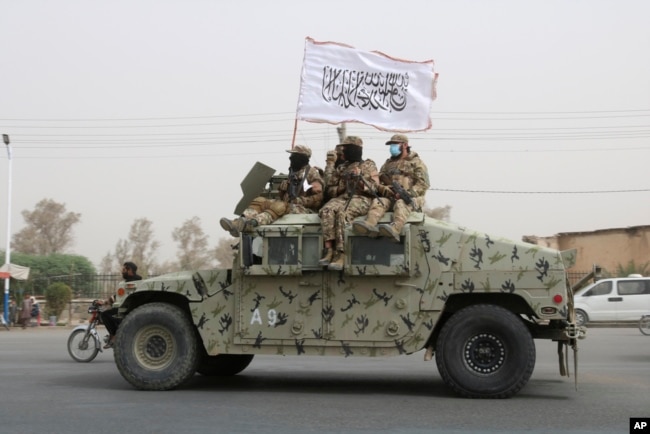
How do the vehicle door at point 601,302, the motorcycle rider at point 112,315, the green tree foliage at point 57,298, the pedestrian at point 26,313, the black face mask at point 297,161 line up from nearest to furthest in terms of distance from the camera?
1. the black face mask at point 297,161
2. the motorcycle rider at point 112,315
3. the vehicle door at point 601,302
4. the pedestrian at point 26,313
5. the green tree foliage at point 57,298

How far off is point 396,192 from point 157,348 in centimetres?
338

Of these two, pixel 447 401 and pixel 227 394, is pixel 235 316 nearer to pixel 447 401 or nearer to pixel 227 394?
pixel 227 394

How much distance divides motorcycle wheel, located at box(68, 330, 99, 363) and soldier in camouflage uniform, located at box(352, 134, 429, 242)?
732 cm

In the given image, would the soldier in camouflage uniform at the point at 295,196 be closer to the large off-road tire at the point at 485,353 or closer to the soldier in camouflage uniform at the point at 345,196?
the soldier in camouflage uniform at the point at 345,196

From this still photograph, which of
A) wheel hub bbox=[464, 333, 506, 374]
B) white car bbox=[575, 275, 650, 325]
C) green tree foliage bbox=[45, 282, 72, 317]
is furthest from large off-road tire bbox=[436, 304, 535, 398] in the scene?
green tree foliage bbox=[45, 282, 72, 317]

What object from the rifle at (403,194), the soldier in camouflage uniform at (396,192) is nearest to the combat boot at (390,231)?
the soldier in camouflage uniform at (396,192)

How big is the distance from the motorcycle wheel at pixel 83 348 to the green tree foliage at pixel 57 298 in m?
18.7

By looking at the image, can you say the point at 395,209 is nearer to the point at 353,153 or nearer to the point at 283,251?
the point at 353,153

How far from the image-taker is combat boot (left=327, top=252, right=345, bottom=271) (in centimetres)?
1034

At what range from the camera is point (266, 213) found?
11.0 metres

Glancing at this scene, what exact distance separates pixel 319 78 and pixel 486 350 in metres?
5.09

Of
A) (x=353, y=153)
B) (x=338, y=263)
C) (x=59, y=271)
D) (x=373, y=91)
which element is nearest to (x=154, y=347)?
(x=338, y=263)

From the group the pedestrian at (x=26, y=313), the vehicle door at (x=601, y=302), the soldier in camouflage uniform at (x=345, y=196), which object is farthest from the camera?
the pedestrian at (x=26, y=313)

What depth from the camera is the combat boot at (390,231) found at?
10.2m
